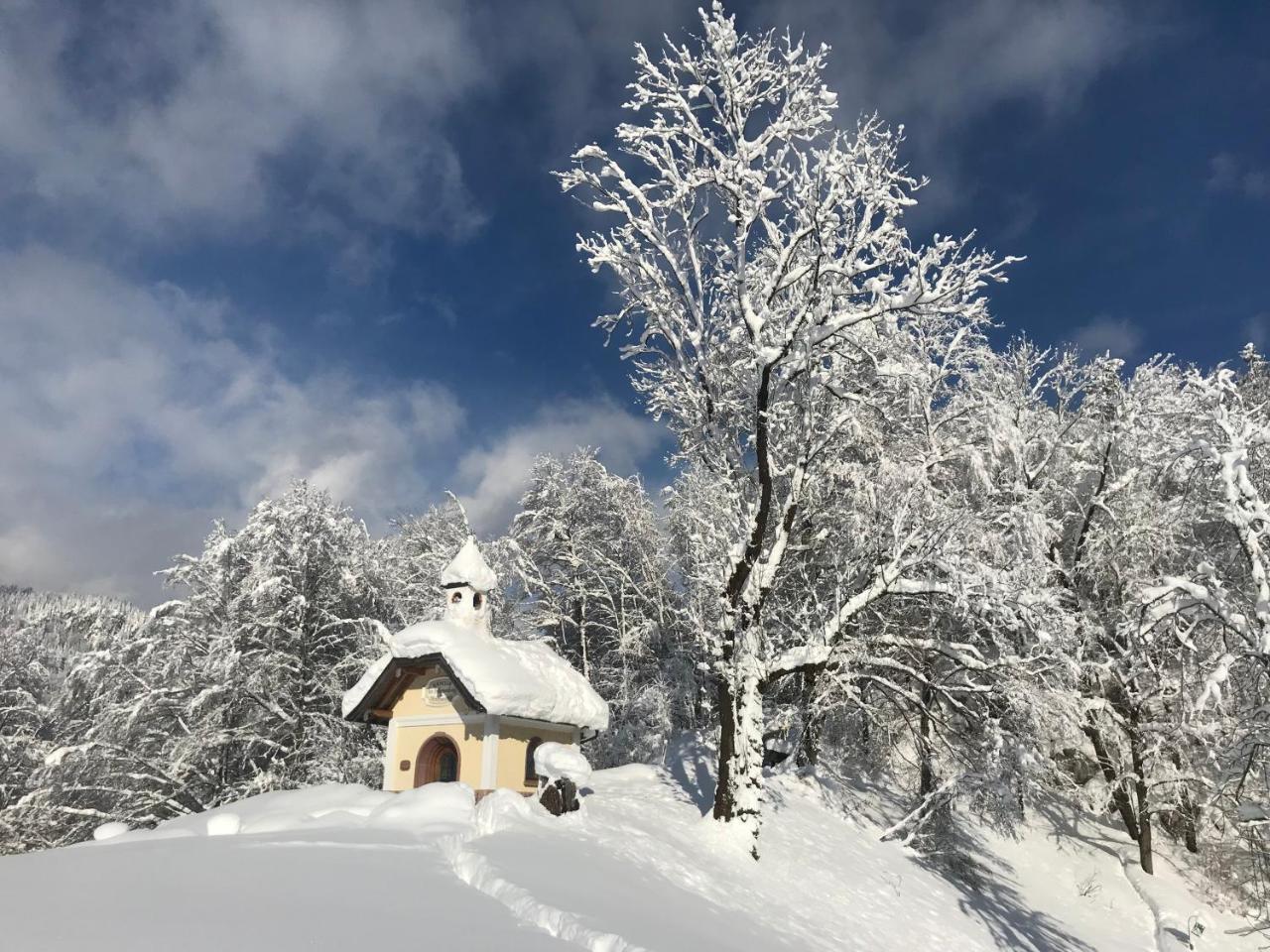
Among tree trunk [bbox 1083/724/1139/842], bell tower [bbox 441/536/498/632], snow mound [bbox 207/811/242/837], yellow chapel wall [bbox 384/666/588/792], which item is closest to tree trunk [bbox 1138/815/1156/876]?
tree trunk [bbox 1083/724/1139/842]

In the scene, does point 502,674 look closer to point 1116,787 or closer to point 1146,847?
point 1116,787

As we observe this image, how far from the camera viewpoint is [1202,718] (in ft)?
55.5

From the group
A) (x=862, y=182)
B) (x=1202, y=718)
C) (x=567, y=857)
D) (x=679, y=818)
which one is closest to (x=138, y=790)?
(x=679, y=818)

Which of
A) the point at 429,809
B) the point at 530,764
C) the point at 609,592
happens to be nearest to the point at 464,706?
the point at 530,764

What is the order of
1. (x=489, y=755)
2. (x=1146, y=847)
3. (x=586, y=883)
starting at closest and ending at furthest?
(x=586, y=883) < (x=489, y=755) < (x=1146, y=847)

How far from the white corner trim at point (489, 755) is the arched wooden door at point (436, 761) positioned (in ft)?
3.15

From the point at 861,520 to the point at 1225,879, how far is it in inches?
464

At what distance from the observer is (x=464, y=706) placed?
1694 cm

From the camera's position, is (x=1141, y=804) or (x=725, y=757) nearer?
(x=725, y=757)

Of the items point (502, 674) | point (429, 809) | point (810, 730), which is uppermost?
point (502, 674)

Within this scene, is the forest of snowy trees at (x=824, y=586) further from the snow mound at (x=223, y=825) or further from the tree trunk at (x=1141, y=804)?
the snow mound at (x=223, y=825)

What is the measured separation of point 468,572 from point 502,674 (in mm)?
3342

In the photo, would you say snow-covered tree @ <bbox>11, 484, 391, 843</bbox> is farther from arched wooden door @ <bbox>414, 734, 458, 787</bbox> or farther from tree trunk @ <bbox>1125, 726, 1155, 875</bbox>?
tree trunk @ <bbox>1125, 726, 1155, 875</bbox>

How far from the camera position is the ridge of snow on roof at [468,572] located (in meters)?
19.0
